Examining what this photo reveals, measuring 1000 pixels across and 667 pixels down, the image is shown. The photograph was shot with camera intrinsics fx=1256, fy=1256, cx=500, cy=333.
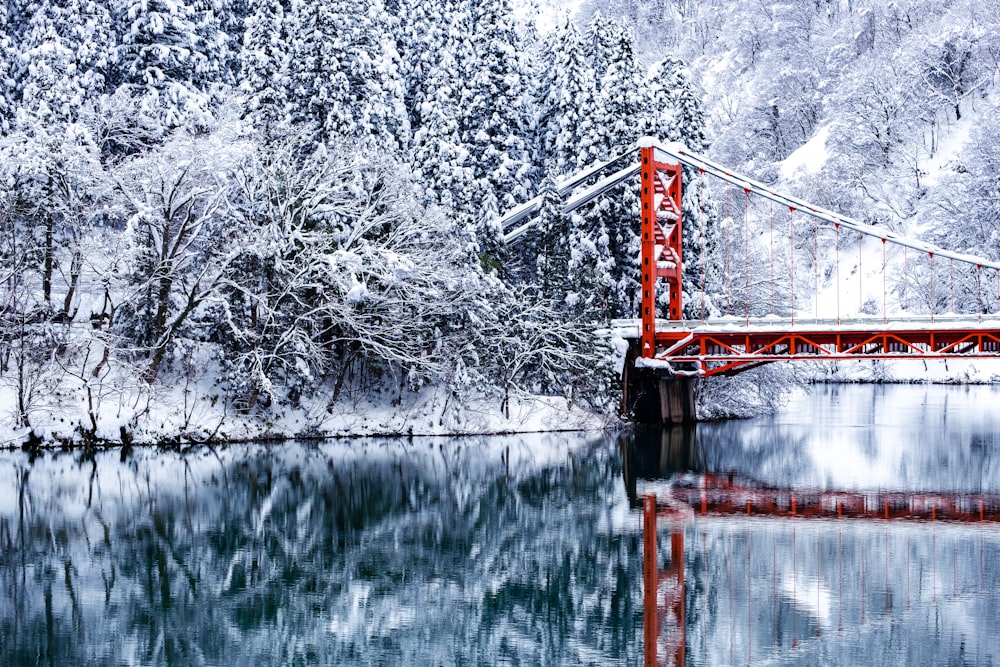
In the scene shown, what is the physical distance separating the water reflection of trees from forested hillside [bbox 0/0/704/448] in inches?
276

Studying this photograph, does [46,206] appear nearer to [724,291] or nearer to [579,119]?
[579,119]

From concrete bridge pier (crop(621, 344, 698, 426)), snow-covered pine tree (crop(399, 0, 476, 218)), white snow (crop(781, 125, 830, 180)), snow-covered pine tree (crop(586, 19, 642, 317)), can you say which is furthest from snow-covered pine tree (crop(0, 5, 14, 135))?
white snow (crop(781, 125, 830, 180))

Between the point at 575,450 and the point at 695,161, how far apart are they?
11635 mm

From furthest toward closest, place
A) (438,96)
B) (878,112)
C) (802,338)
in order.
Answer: (878,112), (438,96), (802,338)

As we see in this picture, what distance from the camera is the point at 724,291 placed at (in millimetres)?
47969

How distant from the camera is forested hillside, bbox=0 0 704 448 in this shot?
36344mm

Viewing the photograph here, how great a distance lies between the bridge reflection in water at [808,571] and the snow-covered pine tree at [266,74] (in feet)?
63.9

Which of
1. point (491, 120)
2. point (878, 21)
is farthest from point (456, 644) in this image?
point (878, 21)

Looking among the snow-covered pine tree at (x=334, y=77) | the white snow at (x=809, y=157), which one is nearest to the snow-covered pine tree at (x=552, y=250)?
the snow-covered pine tree at (x=334, y=77)

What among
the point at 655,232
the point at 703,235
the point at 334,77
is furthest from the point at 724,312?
the point at 334,77

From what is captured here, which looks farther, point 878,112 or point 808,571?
point 878,112

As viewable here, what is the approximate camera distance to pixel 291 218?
1500 inches

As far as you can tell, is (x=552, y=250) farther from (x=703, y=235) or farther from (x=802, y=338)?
(x=802, y=338)

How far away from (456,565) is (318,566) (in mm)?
2126
